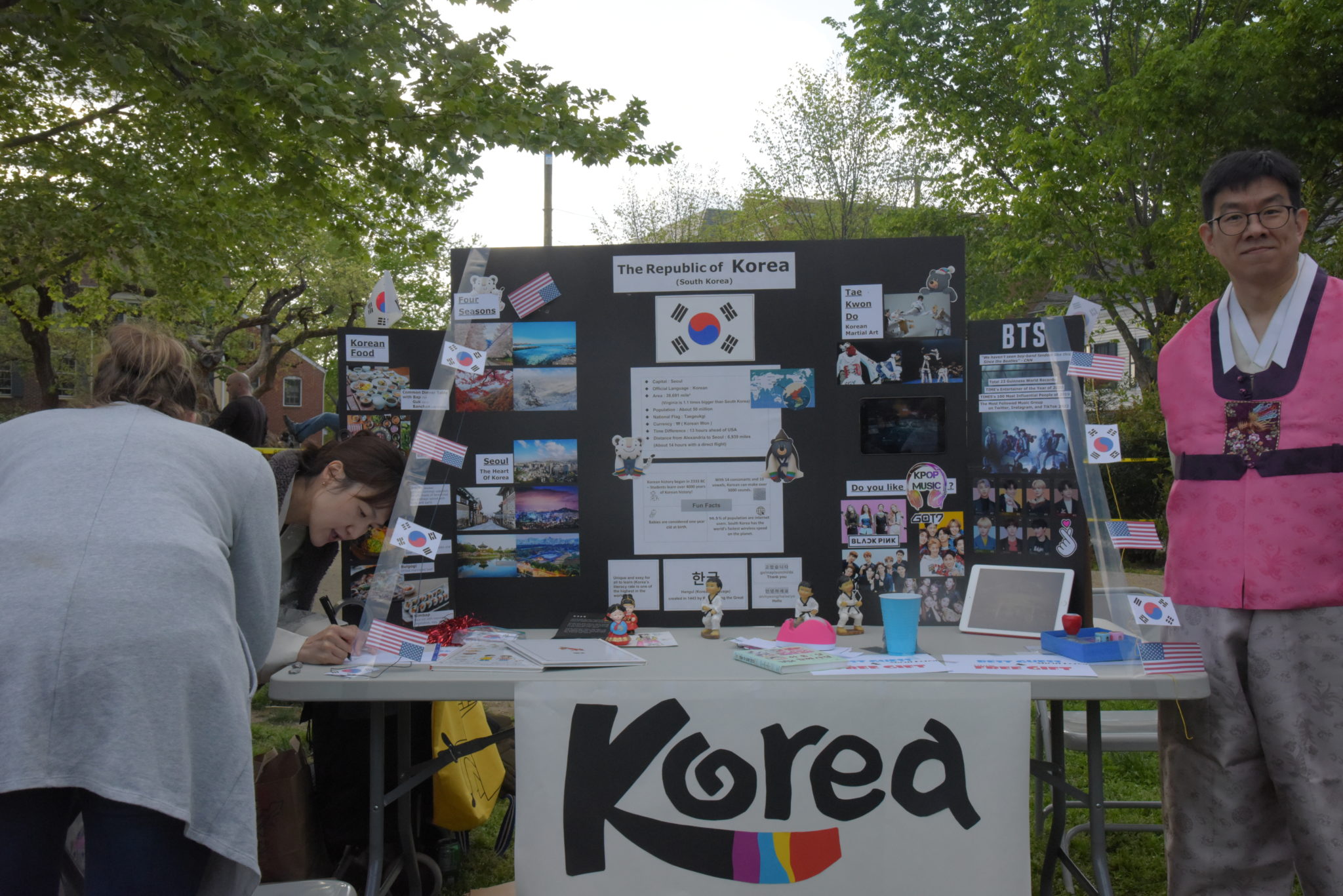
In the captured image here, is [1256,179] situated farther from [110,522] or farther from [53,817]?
[53,817]

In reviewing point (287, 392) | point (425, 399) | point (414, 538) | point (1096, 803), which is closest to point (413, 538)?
point (414, 538)

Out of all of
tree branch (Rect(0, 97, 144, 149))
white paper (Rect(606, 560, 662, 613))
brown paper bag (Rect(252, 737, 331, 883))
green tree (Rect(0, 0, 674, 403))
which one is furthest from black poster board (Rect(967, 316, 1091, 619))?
tree branch (Rect(0, 97, 144, 149))

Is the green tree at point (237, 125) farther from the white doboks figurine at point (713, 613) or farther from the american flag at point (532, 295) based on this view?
the white doboks figurine at point (713, 613)

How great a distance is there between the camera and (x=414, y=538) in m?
2.32

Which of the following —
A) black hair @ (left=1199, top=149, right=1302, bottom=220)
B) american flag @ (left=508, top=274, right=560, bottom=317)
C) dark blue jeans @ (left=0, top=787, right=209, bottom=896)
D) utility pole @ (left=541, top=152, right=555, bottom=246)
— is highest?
utility pole @ (left=541, top=152, right=555, bottom=246)

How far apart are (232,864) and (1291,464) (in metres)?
2.31

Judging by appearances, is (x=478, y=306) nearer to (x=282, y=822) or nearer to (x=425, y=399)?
(x=425, y=399)

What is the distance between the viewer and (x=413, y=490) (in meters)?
2.38

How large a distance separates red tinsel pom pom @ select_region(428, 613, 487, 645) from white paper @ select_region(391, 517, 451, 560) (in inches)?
10.1

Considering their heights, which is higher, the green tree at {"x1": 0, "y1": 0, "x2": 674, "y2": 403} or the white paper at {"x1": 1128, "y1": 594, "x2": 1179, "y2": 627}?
the green tree at {"x1": 0, "y1": 0, "x2": 674, "y2": 403}

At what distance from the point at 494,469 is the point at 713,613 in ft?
2.63

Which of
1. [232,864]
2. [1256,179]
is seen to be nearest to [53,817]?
[232,864]

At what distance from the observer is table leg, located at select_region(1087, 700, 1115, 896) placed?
79.5 inches

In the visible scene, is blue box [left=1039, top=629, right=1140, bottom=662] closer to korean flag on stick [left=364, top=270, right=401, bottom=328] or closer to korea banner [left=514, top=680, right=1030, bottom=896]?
korea banner [left=514, top=680, right=1030, bottom=896]
